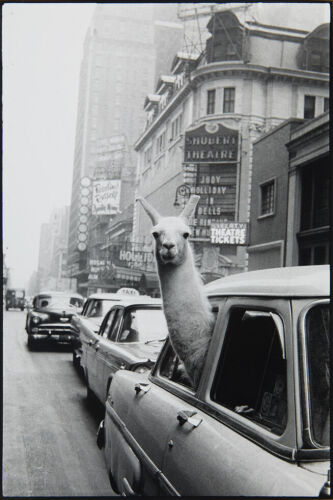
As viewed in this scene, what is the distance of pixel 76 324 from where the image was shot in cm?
1009

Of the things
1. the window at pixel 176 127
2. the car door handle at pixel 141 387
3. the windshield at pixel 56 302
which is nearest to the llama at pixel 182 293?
the car door handle at pixel 141 387

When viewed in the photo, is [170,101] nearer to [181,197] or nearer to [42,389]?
[42,389]

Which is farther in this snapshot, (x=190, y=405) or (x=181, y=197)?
(x=181, y=197)

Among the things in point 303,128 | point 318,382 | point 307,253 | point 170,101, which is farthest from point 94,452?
point 303,128

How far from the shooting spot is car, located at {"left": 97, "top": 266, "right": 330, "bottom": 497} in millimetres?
1783

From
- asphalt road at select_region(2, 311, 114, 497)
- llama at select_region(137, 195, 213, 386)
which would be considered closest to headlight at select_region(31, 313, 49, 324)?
asphalt road at select_region(2, 311, 114, 497)

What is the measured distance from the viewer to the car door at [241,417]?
71.2 inches

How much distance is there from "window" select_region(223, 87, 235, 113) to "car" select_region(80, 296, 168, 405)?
23109 millimetres

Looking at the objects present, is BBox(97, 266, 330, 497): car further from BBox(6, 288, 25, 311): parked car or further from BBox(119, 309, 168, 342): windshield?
BBox(6, 288, 25, 311): parked car

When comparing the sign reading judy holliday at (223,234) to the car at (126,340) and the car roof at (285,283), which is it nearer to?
the car at (126,340)

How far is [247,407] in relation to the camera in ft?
7.86

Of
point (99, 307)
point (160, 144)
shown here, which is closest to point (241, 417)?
point (99, 307)

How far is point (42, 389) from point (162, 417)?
655cm

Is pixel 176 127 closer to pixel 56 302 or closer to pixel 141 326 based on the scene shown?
pixel 56 302
